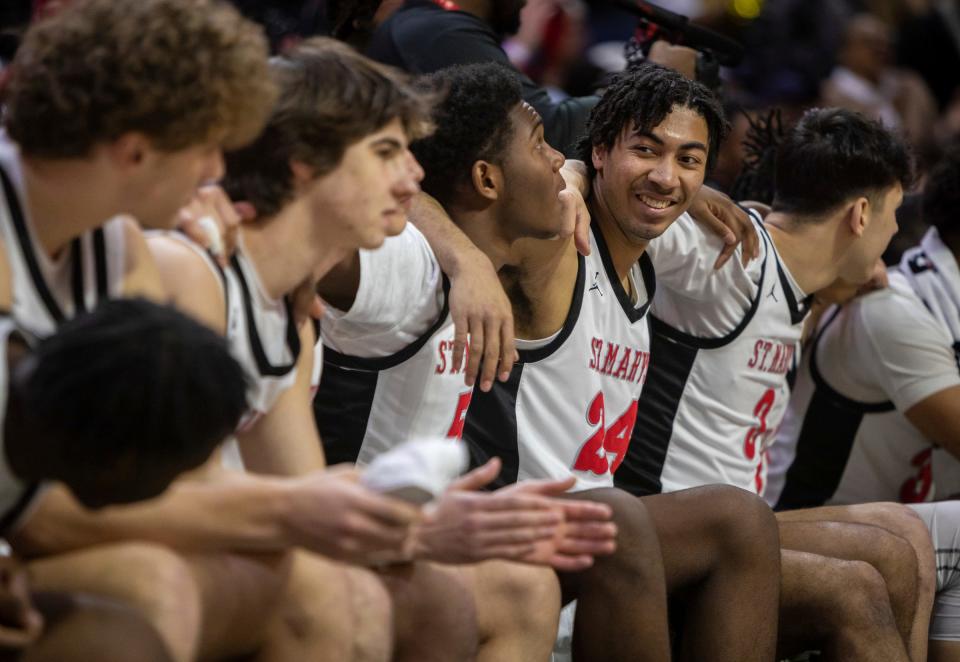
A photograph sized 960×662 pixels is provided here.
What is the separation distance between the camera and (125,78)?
209 centimetres

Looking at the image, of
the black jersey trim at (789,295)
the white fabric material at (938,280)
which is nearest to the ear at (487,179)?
the black jersey trim at (789,295)

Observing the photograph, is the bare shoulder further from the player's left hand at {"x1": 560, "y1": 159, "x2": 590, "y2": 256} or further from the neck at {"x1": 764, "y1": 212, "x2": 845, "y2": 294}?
the neck at {"x1": 764, "y1": 212, "x2": 845, "y2": 294}

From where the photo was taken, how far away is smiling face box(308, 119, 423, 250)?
8.45 ft

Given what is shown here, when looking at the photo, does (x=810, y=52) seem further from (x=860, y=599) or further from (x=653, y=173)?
(x=860, y=599)

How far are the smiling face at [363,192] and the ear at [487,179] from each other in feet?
2.65

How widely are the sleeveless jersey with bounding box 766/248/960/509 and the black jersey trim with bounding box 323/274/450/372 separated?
168cm

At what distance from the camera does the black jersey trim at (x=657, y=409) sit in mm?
3994

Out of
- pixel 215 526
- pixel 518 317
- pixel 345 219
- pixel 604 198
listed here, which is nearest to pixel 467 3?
pixel 604 198

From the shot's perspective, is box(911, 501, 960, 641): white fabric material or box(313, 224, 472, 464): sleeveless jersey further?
box(911, 501, 960, 641): white fabric material

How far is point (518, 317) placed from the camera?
3.54m

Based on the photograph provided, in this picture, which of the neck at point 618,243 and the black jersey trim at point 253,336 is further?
the neck at point 618,243

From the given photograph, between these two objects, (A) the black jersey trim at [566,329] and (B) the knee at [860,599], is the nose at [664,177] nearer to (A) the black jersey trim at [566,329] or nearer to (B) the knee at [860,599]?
(A) the black jersey trim at [566,329]

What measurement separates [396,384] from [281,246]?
709mm

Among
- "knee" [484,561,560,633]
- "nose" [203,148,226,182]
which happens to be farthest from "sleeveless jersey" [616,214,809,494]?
"nose" [203,148,226,182]
